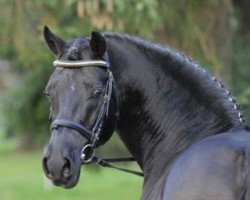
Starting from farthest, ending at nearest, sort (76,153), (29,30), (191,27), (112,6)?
(29,30) < (191,27) < (112,6) < (76,153)

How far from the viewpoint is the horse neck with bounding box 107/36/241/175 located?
444 cm

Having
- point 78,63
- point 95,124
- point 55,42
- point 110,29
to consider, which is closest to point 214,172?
point 95,124

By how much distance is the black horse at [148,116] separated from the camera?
400cm

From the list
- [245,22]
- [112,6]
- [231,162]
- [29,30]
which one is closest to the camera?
[231,162]

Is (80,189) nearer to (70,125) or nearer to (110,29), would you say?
(110,29)

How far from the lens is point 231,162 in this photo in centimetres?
395

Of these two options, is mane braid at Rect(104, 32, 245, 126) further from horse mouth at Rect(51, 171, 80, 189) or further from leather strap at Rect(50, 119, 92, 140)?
horse mouth at Rect(51, 171, 80, 189)

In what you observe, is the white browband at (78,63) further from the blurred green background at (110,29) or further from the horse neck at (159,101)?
the blurred green background at (110,29)

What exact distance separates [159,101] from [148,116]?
4.6 inches

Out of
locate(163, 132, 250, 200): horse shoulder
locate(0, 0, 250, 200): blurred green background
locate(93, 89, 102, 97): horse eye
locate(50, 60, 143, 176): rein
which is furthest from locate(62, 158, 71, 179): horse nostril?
locate(0, 0, 250, 200): blurred green background

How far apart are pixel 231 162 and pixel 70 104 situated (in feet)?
2.88

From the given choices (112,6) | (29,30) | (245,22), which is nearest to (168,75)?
(112,6)

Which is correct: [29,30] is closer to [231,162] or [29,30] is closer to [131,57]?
[131,57]

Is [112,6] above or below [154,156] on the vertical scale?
above
